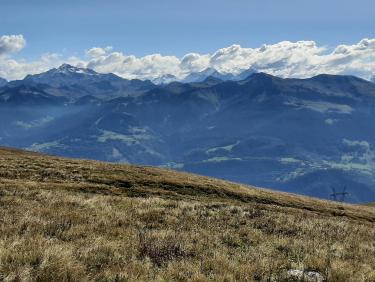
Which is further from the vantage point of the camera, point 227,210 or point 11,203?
point 227,210

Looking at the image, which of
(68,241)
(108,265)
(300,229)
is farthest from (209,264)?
(300,229)

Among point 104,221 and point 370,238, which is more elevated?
point 104,221

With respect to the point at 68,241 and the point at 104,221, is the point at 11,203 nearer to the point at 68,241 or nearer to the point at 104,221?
the point at 104,221

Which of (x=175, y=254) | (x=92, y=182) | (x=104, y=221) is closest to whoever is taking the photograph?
(x=175, y=254)

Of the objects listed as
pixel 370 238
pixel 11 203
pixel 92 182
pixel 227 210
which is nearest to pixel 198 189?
pixel 92 182

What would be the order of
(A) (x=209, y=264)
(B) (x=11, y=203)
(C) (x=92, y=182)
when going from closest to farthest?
(A) (x=209, y=264)
(B) (x=11, y=203)
(C) (x=92, y=182)

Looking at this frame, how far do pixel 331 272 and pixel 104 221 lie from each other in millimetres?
8320

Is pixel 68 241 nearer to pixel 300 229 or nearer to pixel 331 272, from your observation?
pixel 331 272

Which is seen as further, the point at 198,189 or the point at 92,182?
the point at 198,189

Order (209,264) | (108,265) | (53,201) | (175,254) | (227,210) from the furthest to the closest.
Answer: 1. (227,210)
2. (53,201)
3. (175,254)
4. (209,264)
5. (108,265)

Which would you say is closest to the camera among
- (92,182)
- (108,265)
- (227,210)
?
(108,265)

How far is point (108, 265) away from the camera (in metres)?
11.1

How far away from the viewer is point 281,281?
11.4 metres

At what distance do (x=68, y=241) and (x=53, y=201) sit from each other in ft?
27.8
